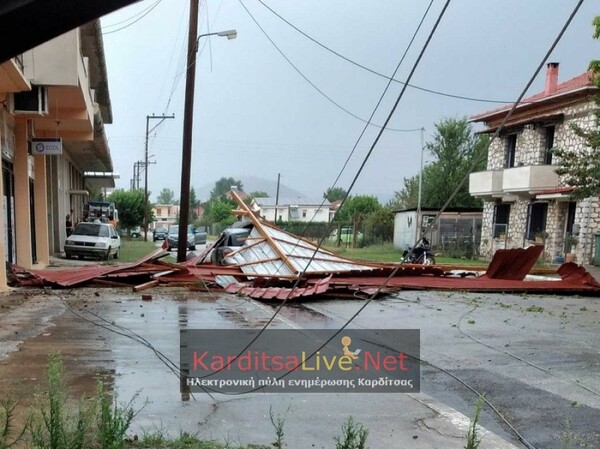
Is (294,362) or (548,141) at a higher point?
(548,141)

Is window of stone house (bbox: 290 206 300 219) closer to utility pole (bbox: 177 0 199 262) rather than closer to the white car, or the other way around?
the white car

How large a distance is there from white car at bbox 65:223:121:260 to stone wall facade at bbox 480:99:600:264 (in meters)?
18.9

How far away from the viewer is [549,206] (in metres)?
24.8

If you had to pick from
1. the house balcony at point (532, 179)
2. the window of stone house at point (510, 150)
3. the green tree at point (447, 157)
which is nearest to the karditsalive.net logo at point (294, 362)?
the house balcony at point (532, 179)

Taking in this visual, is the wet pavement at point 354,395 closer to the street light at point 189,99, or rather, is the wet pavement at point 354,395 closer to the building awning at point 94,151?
the street light at point 189,99

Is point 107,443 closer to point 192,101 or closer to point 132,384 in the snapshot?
point 132,384

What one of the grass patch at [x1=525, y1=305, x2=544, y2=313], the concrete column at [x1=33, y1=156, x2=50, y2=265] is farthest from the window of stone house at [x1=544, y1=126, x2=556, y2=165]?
the concrete column at [x1=33, y1=156, x2=50, y2=265]

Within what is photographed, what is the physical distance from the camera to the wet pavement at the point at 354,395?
3789mm

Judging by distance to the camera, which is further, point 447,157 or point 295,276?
point 447,157

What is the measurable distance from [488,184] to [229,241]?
17.7m

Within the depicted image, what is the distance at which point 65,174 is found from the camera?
82.6 feet

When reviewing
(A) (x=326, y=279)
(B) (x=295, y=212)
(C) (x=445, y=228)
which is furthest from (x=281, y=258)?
(B) (x=295, y=212)

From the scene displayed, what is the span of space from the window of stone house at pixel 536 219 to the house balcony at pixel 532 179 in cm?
98

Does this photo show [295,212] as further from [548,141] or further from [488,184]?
[548,141]
